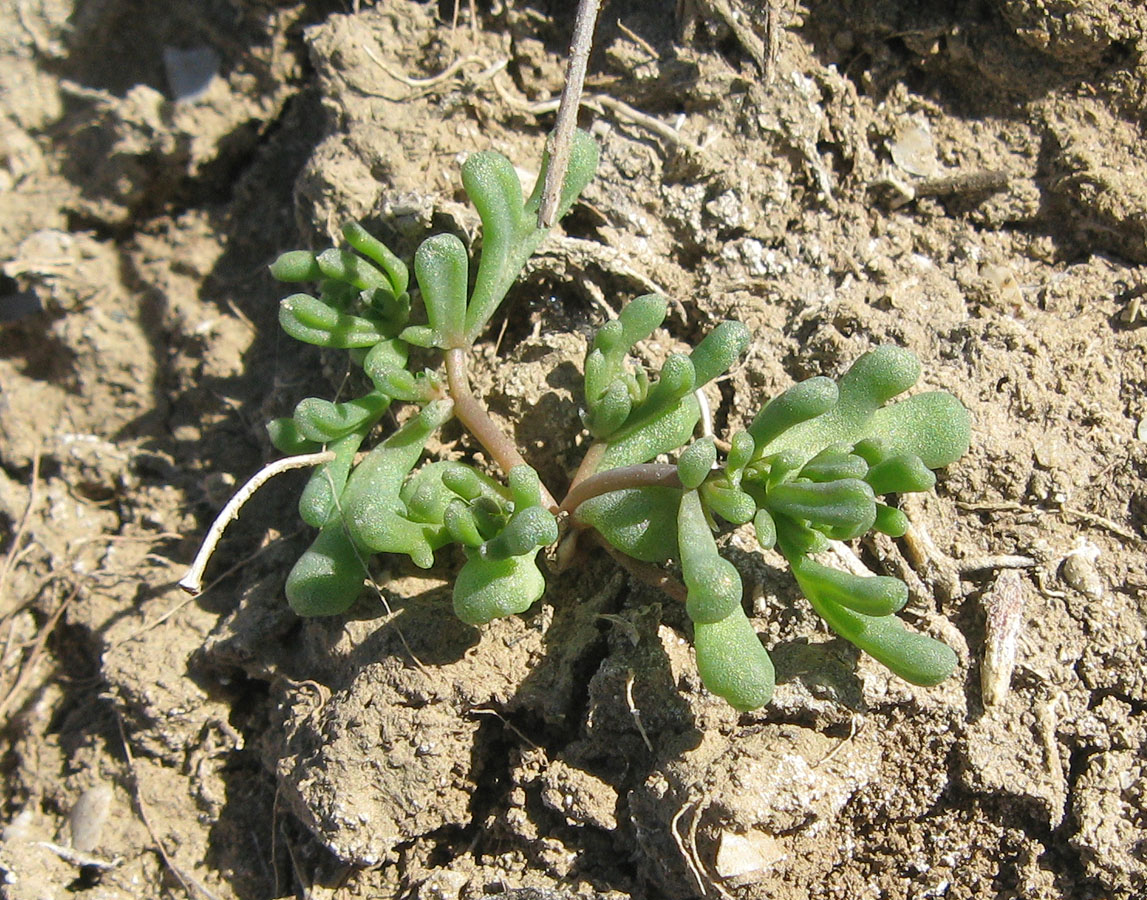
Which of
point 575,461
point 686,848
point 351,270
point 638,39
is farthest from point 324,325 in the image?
point 686,848

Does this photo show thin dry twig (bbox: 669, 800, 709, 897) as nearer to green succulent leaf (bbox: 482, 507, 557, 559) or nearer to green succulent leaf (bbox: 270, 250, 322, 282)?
green succulent leaf (bbox: 482, 507, 557, 559)

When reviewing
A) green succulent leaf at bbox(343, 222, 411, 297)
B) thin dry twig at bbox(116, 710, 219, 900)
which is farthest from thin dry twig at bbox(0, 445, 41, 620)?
green succulent leaf at bbox(343, 222, 411, 297)

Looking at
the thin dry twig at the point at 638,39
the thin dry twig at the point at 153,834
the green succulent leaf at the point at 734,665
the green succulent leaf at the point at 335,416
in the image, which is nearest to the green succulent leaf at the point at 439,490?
the green succulent leaf at the point at 335,416

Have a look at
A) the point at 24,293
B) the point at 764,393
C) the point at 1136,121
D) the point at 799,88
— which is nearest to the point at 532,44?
the point at 799,88

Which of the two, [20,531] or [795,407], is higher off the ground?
[795,407]

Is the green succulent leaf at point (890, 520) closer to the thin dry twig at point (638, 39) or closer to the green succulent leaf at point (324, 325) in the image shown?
the green succulent leaf at point (324, 325)

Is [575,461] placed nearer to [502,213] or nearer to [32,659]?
[502,213]
